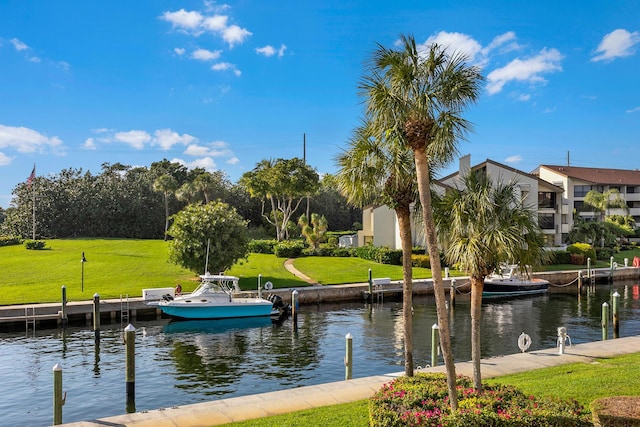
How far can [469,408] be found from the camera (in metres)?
10.0

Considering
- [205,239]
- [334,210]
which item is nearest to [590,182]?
[334,210]

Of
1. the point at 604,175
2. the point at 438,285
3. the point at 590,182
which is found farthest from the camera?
the point at 604,175

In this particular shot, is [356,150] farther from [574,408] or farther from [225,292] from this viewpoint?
[225,292]

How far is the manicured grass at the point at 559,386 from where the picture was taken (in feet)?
38.3

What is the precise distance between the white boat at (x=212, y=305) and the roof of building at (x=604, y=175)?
67.3 meters

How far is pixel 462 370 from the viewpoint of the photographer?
54.0 ft

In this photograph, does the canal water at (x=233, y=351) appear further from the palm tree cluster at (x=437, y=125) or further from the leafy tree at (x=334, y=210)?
the leafy tree at (x=334, y=210)

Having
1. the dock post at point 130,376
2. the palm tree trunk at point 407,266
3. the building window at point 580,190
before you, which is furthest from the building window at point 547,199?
the dock post at point 130,376

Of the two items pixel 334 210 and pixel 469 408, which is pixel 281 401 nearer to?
pixel 469 408

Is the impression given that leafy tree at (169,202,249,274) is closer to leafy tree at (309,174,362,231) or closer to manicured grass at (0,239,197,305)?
manicured grass at (0,239,197,305)

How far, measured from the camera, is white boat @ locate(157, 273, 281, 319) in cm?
3231

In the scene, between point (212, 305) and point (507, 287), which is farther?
point (507, 287)

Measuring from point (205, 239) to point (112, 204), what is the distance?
4642 centimetres

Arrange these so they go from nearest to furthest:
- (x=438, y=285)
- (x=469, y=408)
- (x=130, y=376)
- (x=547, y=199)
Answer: (x=438, y=285) → (x=469, y=408) → (x=130, y=376) → (x=547, y=199)
